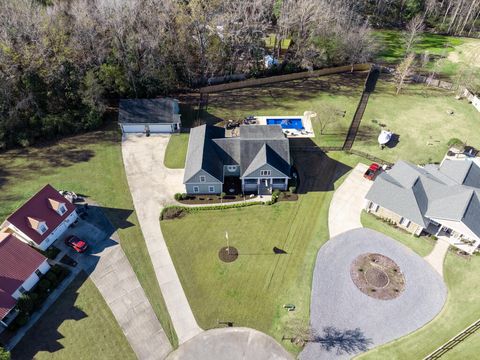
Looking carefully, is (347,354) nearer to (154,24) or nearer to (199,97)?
(199,97)

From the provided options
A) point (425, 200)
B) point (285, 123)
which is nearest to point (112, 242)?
point (285, 123)

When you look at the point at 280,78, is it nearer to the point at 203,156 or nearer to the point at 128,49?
the point at 128,49

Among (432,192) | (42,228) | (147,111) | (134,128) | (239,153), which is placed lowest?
(42,228)

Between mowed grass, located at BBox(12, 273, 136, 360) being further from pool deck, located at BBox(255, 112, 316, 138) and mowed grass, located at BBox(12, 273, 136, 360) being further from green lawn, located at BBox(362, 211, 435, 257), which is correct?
pool deck, located at BBox(255, 112, 316, 138)

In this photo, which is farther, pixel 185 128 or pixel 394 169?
pixel 185 128

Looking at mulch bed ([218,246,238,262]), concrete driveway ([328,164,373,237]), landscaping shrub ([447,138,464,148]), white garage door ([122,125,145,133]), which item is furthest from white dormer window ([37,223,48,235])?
landscaping shrub ([447,138,464,148])

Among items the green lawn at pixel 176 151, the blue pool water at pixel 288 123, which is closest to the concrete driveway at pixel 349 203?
the blue pool water at pixel 288 123

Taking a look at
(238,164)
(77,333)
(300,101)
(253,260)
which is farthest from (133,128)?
(77,333)
